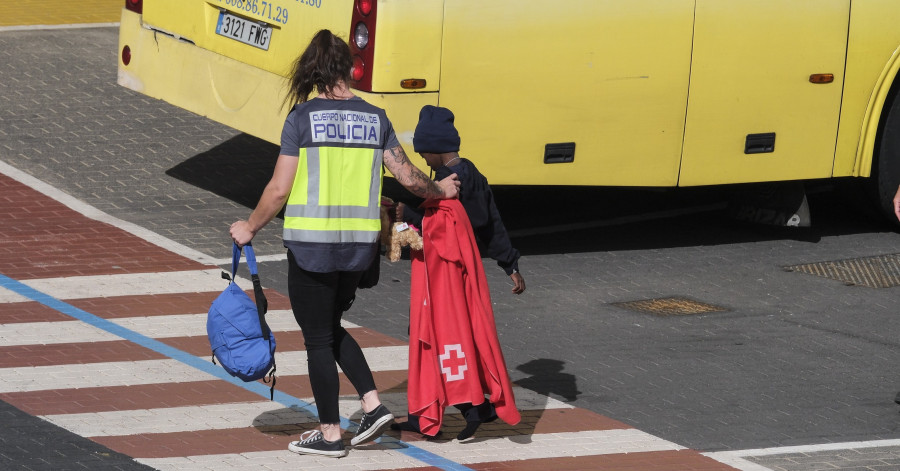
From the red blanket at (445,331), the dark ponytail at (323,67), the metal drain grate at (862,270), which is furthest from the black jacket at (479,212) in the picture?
the metal drain grate at (862,270)

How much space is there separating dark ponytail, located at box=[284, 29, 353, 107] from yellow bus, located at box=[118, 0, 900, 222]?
3366 mm

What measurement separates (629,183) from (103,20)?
29.5ft

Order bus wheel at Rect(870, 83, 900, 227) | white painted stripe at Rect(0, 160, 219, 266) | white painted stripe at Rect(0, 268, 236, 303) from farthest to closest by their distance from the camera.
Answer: bus wheel at Rect(870, 83, 900, 227)
white painted stripe at Rect(0, 160, 219, 266)
white painted stripe at Rect(0, 268, 236, 303)

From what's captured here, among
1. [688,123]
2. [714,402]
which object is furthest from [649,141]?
[714,402]

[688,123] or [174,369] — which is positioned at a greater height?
[688,123]

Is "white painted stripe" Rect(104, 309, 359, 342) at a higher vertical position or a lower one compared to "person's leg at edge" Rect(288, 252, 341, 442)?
lower

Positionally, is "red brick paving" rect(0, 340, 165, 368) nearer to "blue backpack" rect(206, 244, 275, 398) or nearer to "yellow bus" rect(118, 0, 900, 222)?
"blue backpack" rect(206, 244, 275, 398)

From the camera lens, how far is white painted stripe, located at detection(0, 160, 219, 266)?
10.8 meters

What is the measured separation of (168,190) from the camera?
1249cm

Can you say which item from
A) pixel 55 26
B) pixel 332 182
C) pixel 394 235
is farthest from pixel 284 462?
pixel 55 26

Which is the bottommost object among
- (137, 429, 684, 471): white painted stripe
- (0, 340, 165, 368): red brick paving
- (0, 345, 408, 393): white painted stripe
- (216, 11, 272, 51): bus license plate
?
(0, 340, 165, 368): red brick paving

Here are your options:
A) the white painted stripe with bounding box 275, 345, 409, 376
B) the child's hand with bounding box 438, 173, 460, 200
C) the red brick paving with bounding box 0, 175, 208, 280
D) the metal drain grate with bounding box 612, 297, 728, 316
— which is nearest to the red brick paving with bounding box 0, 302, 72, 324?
the red brick paving with bounding box 0, 175, 208, 280

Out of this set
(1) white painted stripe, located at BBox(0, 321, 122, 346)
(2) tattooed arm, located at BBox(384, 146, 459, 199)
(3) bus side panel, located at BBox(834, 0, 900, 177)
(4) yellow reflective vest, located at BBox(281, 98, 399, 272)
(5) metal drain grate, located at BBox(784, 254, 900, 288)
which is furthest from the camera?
(3) bus side panel, located at BBox(834, 0, 900, 177)

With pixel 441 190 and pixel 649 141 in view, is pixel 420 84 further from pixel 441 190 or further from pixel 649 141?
pixel 441 190
